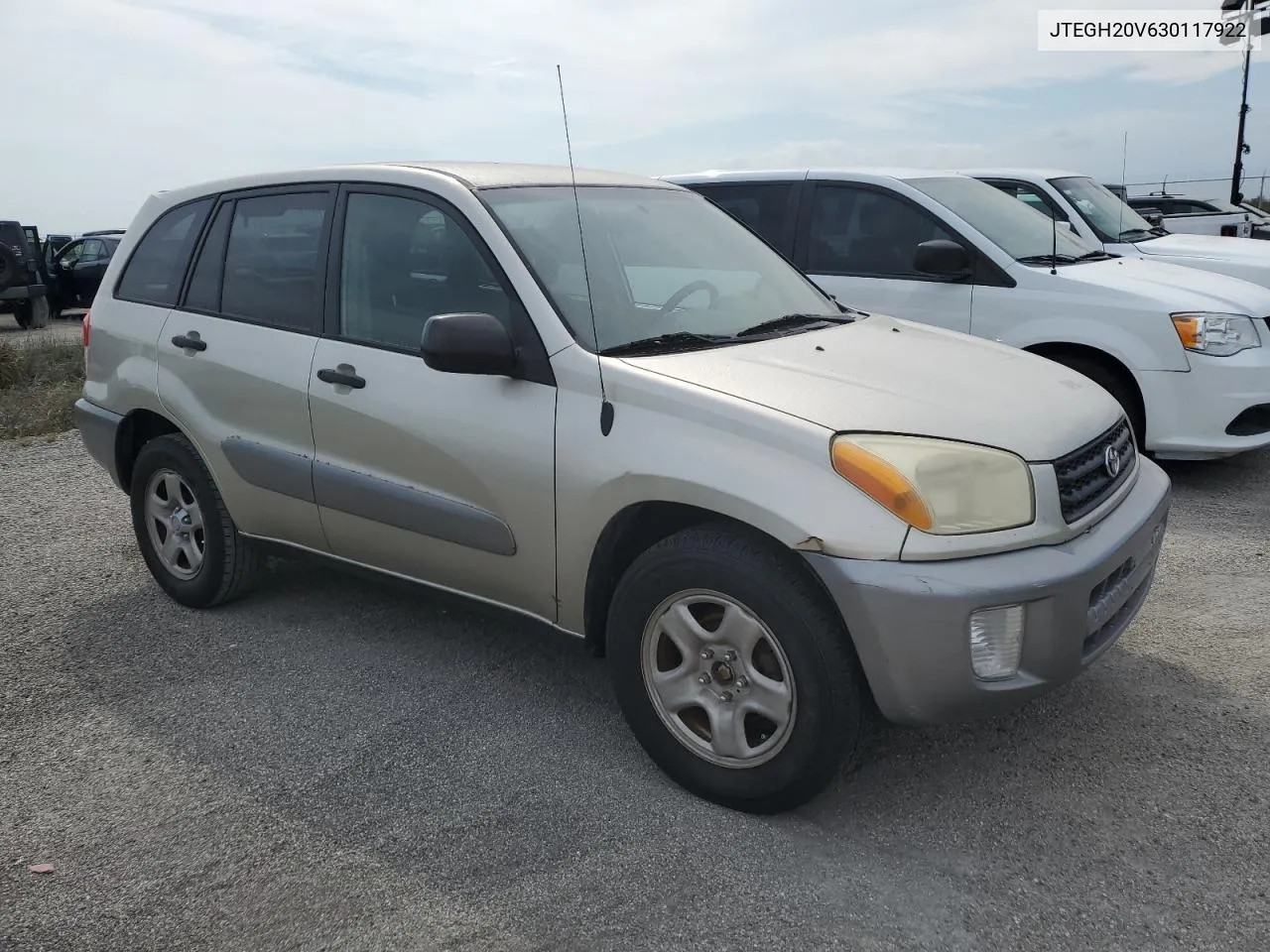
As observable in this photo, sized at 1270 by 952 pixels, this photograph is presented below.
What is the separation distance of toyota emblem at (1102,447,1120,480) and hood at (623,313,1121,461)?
0.07m

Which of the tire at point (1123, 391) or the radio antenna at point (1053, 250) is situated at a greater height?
the radio antenna at point (1053, 250)

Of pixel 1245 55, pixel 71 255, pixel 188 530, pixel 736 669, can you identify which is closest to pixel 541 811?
pixel 736 669

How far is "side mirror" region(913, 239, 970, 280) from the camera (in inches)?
239

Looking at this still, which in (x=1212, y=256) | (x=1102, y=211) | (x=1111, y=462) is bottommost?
(x=1111, y=462)

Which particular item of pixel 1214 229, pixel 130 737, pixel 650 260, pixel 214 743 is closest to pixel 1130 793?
pixel 650 260

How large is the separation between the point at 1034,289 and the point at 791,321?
311 centimetres

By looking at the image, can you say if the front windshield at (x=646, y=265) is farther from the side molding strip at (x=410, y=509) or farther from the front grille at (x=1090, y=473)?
the front grille at (x=1090, y=473)

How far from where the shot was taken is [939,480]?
2.67 m

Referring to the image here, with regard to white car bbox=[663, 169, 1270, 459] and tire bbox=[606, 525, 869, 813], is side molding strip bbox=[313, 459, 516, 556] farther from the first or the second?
white car bbox=[663, 169, 1270, 459]

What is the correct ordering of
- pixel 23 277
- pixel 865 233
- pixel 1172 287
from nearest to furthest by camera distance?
pixel 1172 287
pixel 865 233
pixel 23 277

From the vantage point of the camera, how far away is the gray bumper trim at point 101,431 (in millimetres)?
4703

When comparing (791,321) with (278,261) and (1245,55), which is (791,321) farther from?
(1245,55)

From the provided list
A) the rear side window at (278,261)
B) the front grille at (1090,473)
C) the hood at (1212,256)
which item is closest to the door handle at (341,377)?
the rear side window at (278,261)

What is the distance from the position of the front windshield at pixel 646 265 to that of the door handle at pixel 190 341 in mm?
1434
